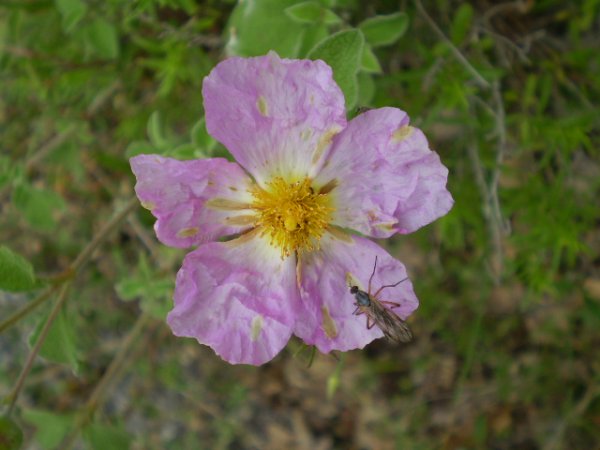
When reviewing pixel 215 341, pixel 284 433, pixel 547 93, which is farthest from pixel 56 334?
pixel 284 433

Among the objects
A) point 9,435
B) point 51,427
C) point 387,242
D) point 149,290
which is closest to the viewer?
point 9,435

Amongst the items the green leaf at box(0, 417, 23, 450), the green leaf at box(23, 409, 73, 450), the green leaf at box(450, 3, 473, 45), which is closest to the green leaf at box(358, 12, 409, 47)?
the green leaf at box(450, 3, 473, 45)

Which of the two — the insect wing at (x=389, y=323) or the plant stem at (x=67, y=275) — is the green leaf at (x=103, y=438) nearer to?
the plant stem at (x=67, y=275)

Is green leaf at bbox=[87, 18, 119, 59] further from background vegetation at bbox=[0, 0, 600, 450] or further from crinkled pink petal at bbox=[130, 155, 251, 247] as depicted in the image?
crinkled pink petal at bbox=[130, 155, 251, 247]

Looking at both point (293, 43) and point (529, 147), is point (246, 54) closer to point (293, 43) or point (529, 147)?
point (293, 43)

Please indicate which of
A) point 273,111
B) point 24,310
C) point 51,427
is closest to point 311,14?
point 273,111

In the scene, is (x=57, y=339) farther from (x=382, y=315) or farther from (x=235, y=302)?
(x=382, y=315)
